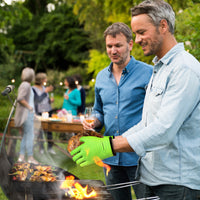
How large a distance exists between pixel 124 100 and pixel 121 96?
0.14 feet

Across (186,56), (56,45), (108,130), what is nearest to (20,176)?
(108,130)

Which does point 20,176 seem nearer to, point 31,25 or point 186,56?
point 186,56

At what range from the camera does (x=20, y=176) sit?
2523 millimetres

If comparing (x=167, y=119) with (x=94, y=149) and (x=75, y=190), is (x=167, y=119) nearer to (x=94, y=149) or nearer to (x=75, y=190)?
(x=94, y=149)

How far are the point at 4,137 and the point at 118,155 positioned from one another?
1.04 m

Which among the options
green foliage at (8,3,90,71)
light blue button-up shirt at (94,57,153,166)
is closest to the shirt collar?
light blue button-up shirt at (94,57,153,166)

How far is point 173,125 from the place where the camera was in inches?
51.5

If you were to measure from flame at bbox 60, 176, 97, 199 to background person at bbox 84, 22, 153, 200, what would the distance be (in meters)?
0.36

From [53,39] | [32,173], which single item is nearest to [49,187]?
[32,173]

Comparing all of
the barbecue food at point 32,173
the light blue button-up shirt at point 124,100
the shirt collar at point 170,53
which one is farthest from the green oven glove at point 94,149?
the barbecue food at point 32,173

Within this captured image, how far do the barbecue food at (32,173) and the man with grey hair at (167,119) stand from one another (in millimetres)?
1156

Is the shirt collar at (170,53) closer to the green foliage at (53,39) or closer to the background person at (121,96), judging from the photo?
the background person at (121,96)

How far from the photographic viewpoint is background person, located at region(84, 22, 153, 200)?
236 centimetres

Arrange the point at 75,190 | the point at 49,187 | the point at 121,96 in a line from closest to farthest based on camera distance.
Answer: the point at 75,190 → the point at 49,187 → the point at 121,96
